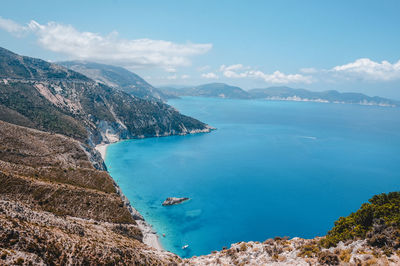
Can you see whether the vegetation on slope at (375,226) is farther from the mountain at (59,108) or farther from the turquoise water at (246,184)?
the mountain at (59,108)

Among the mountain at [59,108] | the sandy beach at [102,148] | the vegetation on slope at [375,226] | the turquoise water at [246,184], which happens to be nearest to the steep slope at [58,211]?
the turquoise water at [246,184]

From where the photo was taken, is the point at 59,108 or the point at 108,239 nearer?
the point at 108,239

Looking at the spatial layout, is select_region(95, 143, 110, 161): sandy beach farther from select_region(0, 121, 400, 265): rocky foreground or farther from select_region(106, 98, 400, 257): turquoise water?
select_region(0, 121, 400, 265): rocky foreground

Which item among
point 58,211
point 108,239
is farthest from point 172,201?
point 108,239

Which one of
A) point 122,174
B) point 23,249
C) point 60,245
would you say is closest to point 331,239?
point 60,245

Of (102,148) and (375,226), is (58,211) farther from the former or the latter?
(102,148)
